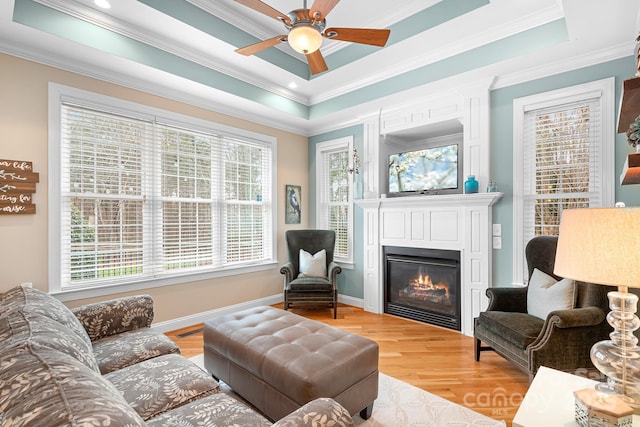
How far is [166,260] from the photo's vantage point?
354 centimetres

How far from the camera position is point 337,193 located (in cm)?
487

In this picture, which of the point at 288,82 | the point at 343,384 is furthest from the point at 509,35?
the point at 343,384

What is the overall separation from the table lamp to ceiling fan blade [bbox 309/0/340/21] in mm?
1780

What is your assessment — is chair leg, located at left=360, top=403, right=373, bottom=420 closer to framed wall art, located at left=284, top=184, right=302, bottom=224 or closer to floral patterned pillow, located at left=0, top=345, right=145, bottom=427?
floral patterned pillow, located at left=0, top=345, right=145, bottom=427

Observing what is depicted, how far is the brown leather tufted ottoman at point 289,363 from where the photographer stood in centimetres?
168

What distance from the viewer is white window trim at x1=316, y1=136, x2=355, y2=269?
182 inches

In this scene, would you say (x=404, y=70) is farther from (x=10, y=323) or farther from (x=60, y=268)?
(x=60, y=268)

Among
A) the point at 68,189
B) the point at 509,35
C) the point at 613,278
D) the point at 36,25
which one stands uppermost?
the point at 509,35

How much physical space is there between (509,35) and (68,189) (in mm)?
4414

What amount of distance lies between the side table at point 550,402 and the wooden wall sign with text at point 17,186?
3.69 m

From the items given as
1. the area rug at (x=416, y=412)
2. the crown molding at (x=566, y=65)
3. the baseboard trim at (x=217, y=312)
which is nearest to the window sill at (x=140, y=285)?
the baseboard trim at (x=217, y=312)

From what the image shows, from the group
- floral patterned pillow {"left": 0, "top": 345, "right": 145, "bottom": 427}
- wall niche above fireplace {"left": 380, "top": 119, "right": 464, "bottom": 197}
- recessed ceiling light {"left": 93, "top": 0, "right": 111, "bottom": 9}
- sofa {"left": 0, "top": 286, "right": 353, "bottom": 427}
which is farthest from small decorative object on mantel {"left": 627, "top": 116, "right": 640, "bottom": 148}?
recessed ceiling light {"left": 93, "top": 0, "right": 111, "bottom": 9}

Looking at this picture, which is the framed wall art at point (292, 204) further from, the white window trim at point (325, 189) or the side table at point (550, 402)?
the side table at point (550, 402)

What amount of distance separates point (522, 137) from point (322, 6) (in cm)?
243
